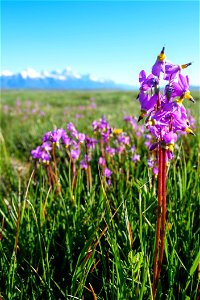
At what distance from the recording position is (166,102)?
1371 mm

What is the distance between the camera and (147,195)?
2129mm

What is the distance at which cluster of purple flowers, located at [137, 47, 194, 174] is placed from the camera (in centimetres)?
134

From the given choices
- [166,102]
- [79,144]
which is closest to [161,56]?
[166,102]

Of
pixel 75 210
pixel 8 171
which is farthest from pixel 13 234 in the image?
pixel 8 171

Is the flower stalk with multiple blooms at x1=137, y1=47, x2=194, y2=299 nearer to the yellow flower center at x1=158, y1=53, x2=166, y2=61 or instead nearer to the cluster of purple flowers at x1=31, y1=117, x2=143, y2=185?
the yellow flower center at x1=158, y1=53, x2=166, y2=61

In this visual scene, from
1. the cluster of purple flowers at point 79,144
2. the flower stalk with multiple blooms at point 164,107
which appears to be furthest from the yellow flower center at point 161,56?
the cluster of purple flowers at point 79,144

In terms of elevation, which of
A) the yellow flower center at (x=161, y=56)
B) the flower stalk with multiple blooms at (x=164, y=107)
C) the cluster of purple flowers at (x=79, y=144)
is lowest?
the cluster of purple flowers at (x=79, y=144)

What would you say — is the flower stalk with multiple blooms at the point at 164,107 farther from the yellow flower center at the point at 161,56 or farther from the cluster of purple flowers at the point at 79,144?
the cluster of purple flowers at the point at 79,144

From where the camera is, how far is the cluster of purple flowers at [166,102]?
134 centimetres

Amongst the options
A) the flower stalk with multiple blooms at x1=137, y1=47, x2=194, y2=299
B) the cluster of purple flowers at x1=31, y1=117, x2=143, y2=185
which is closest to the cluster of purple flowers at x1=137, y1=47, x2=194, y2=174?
the flower stalk with multiple blooms at x1=137, y1=47, x2=194, y2=299

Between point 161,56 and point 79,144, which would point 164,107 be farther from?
point 79,144

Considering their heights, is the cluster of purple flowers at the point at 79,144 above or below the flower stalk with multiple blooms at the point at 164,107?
below

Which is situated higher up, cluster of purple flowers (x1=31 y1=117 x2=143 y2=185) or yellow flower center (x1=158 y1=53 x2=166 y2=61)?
yellow flower center (x1=158 y1=53 x2=166 y2=61)

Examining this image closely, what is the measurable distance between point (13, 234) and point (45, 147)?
832 millimetres
